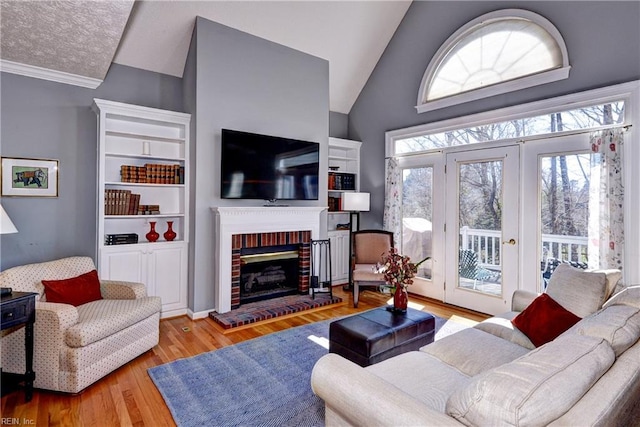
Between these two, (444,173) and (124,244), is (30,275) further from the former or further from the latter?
(444,173)

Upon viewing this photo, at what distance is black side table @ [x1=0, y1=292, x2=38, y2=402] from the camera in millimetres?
2289

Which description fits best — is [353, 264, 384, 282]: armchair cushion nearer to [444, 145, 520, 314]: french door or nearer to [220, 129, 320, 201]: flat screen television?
[444, 145, 520, 314]: french door

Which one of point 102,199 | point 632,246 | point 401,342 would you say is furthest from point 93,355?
point 632,246

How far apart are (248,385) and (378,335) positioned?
1.05 m

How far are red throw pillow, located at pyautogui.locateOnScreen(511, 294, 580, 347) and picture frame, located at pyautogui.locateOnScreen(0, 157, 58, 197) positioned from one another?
469 cm

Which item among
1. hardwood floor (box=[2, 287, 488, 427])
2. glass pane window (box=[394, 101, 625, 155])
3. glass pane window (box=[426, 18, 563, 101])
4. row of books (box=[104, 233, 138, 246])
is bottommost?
hardwood floor (box=[2, 287, 488, 427])

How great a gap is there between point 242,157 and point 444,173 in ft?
8.90

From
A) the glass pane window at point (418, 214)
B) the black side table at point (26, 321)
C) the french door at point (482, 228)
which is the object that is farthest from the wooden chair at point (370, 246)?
the black side table at point (26, 321)

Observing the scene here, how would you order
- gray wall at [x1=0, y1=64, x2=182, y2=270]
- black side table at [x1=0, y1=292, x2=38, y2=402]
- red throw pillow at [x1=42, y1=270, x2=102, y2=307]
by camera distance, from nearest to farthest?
black side table at [x1=0, y1=292, x2=38, y2=402] < red throw pillow at [x1=42, y1=270, x2=102, y2=307] < gray wall at [x1=0, y1=64, x2=182, y2=270]

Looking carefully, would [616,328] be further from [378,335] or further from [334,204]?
[334,204]

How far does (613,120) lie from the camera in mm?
3314

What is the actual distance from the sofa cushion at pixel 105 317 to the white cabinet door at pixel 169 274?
0.87m

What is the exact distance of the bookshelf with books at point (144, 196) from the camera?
3.73m

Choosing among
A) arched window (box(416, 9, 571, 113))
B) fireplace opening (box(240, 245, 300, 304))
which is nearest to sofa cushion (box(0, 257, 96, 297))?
fireplace opening (box(240, 245, 300, 304))
